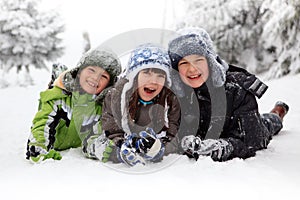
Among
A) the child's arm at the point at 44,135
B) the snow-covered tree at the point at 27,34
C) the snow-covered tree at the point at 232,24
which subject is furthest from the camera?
the snow-covered tree at the point at 27,34

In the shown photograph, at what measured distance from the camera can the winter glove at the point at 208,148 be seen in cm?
179

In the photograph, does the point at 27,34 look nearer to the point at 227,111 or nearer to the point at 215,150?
the point at 227,111

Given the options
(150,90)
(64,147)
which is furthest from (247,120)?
(64,147)

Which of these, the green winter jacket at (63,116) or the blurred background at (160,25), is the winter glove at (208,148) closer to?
the green winter jacket at (63,116)

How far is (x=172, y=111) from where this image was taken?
6.34 feet

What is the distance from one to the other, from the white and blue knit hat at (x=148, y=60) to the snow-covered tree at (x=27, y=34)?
339 inches

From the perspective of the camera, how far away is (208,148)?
180 centimetres

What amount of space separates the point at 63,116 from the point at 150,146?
2.40ft

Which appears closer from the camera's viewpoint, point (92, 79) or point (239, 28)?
point (92, 79)

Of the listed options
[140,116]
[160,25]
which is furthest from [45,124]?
[160,25]

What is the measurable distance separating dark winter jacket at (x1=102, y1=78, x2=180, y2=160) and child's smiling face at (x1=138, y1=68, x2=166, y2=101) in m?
0.05

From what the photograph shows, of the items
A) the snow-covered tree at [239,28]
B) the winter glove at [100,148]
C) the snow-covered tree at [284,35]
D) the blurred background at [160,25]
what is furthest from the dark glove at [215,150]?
the snow-covered tree at [239,28]

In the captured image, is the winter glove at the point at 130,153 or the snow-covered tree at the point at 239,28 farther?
the snow-covered tree at the point at 239,28

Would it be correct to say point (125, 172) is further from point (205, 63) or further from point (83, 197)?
point (205, 63)
